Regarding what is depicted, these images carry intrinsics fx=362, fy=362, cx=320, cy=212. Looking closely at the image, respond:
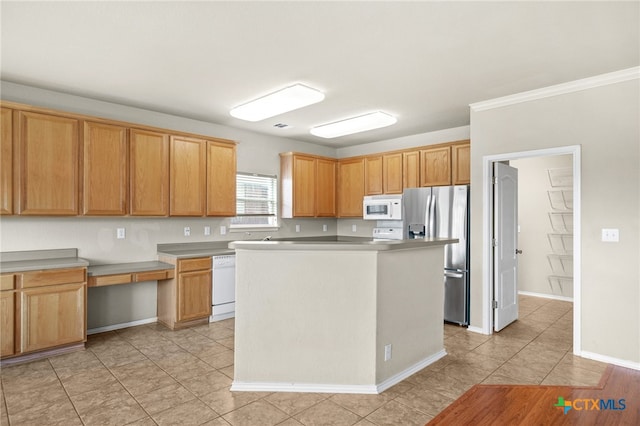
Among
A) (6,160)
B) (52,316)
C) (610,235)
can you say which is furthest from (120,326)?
(610,235)

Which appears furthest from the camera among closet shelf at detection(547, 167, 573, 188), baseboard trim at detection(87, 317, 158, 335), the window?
closet shelf at detection(547, 167, 573, 188)

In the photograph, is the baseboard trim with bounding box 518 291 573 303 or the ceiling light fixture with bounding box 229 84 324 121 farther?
the baseboard trim with bounding box 518 291 573 303

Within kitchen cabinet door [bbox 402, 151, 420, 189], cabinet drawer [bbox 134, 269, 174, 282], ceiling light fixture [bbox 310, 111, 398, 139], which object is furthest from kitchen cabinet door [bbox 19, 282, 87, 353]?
kitchen cabinet door [bbox 402, 151, 420, 189]

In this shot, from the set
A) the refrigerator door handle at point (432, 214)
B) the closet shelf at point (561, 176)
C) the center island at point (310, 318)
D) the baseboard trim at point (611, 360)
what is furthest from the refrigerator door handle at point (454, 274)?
the closet shelf at point (561, 176)

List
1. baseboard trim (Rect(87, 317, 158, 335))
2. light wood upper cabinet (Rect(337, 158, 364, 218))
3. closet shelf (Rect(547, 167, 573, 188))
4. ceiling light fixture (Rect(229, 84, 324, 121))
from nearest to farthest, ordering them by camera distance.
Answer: ceiling light fixture (Rect(229, 84, 324, 121)) < baseboard trim (Rect(87, 317, 158, 335)) < closet shelf (Rect(547, 167, 573, 188)) < light wood upper cabinet (Rect(337, 158, 364, 218))

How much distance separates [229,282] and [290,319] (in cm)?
224

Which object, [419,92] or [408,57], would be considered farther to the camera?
[419,92]

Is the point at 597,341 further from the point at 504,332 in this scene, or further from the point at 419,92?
the point at 419,92

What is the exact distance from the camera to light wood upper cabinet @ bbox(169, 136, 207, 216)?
4.56m

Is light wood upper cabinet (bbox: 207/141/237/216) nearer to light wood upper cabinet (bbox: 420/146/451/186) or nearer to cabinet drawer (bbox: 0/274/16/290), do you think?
cabinet drawer (bbox: 0/274/16/290)

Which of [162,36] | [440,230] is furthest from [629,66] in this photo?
[162,36]

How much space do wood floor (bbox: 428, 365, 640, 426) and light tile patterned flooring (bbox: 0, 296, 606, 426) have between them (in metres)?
1.13

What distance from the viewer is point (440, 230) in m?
4.75

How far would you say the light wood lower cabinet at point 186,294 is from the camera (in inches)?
169
